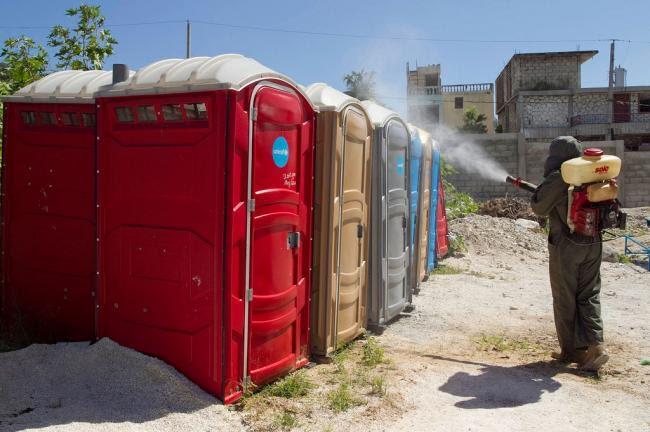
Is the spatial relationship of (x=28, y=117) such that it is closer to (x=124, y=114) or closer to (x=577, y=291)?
(x=124, y=114)

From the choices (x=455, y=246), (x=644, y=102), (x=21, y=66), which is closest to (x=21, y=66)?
(x=21, y=66)

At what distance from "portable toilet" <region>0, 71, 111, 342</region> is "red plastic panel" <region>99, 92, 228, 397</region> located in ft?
1.32

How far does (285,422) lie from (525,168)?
1951 cm

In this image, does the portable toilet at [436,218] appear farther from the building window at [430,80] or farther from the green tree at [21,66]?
the building window at [430,80]

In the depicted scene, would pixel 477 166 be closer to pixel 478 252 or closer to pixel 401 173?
pixel 478 252

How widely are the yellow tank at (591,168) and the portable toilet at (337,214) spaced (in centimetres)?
177

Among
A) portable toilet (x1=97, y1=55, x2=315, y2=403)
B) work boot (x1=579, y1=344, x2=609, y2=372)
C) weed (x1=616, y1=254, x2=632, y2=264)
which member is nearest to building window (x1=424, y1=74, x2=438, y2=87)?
weed (x1=616, y1=254, x2=632, y2=264)

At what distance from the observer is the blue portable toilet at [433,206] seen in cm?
917

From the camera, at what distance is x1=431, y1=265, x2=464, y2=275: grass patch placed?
9.85m

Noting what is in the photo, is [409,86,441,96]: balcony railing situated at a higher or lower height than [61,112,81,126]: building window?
higher

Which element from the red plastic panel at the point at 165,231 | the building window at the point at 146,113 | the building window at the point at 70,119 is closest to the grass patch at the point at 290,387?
the red plastic panel at the point at 165,231

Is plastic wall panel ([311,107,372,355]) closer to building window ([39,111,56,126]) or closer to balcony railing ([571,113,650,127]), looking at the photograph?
building window ([39,111,56,126])

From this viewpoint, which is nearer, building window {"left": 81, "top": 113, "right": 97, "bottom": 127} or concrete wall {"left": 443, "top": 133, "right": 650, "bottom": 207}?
building window {"left": 81, "top": 113, "right": 97, "bottom": 127}

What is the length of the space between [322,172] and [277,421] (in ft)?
6.54
